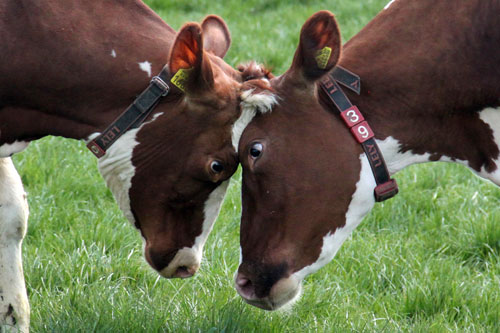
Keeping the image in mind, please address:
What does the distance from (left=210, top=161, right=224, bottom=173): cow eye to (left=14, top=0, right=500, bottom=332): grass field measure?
759 mm

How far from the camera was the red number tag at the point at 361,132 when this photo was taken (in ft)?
12.0

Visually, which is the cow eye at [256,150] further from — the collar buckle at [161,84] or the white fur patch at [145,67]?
the white fur patch at [145,67]

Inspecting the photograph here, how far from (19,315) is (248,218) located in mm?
1292

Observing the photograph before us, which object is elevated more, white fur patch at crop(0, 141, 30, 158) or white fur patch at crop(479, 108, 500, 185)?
white fur patch at crop(0, 141, 30, 158)

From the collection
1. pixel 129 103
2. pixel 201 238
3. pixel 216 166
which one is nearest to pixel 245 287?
pixel 201 238

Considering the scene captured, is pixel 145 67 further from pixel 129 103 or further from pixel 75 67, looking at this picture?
pixel 75 67

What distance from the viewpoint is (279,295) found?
3758 mm

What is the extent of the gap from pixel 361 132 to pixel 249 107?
47 centimetres

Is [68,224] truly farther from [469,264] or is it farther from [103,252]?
[469,264]

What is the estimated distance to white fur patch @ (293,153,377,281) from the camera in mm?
3693

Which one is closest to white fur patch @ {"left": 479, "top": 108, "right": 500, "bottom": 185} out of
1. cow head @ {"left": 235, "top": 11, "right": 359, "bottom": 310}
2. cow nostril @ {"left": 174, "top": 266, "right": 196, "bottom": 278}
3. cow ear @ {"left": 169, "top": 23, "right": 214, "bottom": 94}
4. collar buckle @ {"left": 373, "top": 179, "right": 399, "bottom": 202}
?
collar buckle @ {"left": 373, "top": 179, "right": 399, "bottom": 202}

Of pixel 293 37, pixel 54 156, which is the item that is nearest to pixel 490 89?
pixel 54 156

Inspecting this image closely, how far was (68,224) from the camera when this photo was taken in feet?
17.5

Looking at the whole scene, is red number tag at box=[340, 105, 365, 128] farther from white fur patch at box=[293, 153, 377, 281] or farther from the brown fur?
the brown fur
